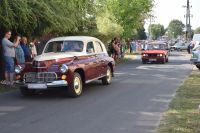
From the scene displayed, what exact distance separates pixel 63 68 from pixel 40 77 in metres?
0.75

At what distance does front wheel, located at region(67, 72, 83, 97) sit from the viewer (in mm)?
12422

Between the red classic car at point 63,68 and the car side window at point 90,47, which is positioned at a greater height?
the car side window at point 90,47

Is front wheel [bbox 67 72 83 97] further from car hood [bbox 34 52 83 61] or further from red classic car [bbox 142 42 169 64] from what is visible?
red classic car [bbox 142 42 169 64]

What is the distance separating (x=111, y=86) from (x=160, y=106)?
14.9ft

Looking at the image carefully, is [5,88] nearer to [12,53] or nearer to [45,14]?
[12,53]

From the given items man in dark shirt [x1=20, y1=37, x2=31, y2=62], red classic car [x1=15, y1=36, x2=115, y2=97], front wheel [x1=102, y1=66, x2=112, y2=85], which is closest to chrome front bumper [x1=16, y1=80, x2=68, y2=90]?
red classic car [x1=15, y1=36, x2=115, y2=97]

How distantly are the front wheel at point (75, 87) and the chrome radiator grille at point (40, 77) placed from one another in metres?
0.55

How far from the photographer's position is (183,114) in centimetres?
971

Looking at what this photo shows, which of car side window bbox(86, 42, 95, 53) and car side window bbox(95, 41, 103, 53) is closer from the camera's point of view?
car side window bbox(86, 42, 95, 53)

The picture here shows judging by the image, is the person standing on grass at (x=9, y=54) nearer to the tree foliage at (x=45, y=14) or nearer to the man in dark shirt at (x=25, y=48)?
the tree foliage at (x=45, y=14)

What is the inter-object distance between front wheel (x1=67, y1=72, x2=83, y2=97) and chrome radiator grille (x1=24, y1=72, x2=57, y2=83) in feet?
1.79

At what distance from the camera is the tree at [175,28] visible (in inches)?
5930

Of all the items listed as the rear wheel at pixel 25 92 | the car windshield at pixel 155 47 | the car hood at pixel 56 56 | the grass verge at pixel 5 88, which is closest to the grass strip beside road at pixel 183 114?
the car hood at pixel 56 56

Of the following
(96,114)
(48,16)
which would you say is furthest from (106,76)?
(96,114)
